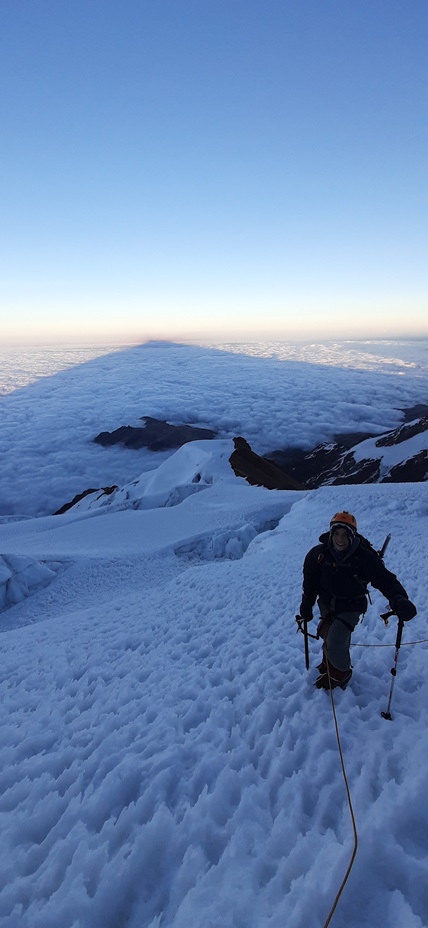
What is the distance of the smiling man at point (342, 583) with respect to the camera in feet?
13.6

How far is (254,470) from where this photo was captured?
3916 centimetres

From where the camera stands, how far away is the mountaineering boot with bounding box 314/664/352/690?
16.2 ft

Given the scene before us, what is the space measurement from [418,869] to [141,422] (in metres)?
161

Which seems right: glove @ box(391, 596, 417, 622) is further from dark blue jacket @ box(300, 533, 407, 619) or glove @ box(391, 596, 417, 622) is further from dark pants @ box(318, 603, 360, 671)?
dark pants @ box(318, 603, 360, 671)

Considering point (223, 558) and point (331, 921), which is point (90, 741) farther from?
point (223, 558)

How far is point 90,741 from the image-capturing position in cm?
525

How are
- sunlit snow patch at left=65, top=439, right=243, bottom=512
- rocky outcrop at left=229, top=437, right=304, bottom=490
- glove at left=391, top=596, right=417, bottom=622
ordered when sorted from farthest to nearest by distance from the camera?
rocky outcrop at left=229, top=437, right=304, bottom=490 < sunlit snow patch at left=65, top=439, right=243, bottom=512 < glove at left=391, top=596, right=417, bottom=622

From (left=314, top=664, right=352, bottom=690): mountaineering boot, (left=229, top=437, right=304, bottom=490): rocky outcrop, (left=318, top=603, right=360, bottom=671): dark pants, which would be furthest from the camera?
(left=229, top=437, right=304, bottom=490): rocky outcrop

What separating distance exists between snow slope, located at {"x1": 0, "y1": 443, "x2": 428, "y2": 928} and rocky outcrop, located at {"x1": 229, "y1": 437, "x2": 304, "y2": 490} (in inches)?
995

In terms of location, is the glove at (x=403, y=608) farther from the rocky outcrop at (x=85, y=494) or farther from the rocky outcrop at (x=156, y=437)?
the rocky outcrop at (x=156, y=437)

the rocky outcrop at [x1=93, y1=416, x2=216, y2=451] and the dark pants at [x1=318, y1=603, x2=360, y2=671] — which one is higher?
the dark pants at [x1=318, y1=603, x2=360, y2=671]

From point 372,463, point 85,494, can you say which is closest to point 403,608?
point 85,494

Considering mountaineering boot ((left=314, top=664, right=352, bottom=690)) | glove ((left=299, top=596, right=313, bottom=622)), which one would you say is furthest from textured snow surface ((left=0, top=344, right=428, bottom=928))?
glove ((left=299, top=596, right=313, bottom=622))

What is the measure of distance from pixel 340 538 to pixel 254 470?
35074mm
